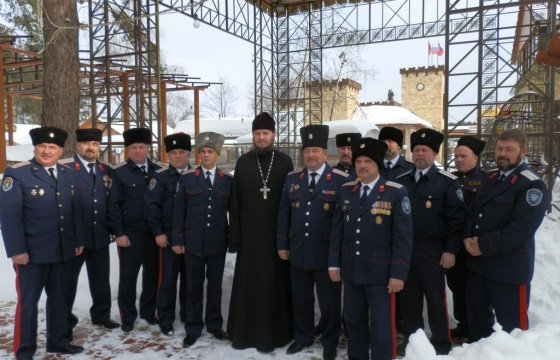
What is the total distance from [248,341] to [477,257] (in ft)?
6.41

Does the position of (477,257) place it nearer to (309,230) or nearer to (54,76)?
(309,230)

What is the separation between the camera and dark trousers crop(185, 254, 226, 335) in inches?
159

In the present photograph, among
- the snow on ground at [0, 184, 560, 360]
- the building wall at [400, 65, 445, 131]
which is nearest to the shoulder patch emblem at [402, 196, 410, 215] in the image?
the snow on ground at [0, 184, 560, 360]

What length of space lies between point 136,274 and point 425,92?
37.8 m

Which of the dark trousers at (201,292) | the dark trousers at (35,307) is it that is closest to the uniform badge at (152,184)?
the dark trousers at (201,292)

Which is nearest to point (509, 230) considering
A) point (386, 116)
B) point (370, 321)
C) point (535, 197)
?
point (535, 197)

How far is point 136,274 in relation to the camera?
14.4ft

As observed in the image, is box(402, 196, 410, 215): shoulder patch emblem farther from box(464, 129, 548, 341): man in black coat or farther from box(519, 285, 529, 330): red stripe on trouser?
box(519, 285, 529, 330): red stripe on trouser

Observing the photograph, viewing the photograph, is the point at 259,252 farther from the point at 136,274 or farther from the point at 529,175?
the point at 529,175

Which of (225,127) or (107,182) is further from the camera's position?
(225,127)

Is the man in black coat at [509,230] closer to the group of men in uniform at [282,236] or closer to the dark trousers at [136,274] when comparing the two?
the group of men in uniform at [282,236]

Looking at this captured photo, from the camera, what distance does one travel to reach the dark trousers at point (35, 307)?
361 cm

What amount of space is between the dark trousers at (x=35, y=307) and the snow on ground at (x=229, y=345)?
21 cm

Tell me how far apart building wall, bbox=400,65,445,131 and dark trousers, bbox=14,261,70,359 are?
37207 mm
